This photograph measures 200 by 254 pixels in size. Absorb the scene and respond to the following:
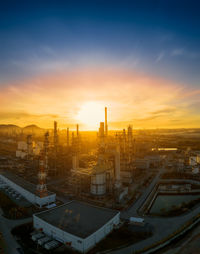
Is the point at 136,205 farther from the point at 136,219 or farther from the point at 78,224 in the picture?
the point at 78,224

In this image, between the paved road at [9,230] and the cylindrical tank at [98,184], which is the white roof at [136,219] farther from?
the paved road at [9,230]

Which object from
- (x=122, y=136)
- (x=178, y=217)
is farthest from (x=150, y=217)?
(x=122, y=136)

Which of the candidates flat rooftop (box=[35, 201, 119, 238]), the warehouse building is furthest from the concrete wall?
the warehouse building

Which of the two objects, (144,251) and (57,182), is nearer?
(144,251)

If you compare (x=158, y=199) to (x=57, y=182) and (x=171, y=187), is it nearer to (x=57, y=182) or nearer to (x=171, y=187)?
(x=171, y=187)

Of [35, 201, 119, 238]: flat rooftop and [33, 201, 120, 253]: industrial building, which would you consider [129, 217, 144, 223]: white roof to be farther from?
[35, 201, 119, 238]: flat rooftop

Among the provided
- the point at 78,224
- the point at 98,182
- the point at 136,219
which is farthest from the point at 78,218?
the point at 98,182

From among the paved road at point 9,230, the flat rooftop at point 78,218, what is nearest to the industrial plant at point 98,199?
the flat rooftop at point 78,218
